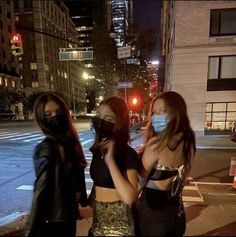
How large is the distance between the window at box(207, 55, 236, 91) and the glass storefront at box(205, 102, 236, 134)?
1283 millimetres

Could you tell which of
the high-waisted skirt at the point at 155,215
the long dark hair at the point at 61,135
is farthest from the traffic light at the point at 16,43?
the high-waisted skirt at the point at 155,215

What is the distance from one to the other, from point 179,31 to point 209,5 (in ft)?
8.92

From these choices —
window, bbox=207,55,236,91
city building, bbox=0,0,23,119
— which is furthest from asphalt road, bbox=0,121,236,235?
city building, bbox=0,0,23,119

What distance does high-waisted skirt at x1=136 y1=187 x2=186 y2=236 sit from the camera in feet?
6.51

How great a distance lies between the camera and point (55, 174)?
188 cm

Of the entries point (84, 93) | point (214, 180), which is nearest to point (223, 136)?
point (214, 180)

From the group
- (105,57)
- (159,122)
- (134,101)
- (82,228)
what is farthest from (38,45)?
(159,122)

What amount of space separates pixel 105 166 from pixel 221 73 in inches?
807

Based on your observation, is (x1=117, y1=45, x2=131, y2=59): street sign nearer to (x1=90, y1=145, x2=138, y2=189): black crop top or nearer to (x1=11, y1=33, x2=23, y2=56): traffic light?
(x1=11, y1=33, x2=23, y2=56): traffic light

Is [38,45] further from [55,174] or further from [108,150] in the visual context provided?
[108,150]

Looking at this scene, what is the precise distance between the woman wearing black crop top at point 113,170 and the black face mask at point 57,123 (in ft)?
1.02

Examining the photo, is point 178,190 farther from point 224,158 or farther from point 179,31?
point 179,31

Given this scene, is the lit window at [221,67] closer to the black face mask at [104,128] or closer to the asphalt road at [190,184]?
the asphalt road at [190,184]

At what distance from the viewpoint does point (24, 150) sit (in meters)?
14.0
